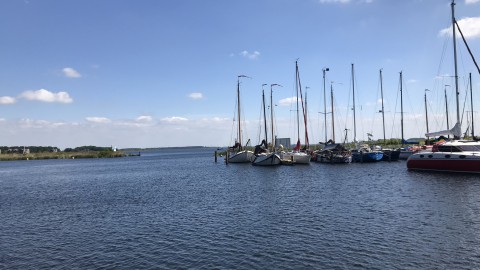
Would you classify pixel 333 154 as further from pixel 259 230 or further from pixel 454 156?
pixel 259 230

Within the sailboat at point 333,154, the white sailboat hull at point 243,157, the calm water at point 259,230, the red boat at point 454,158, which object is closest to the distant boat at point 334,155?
the sailboat at point 333,154

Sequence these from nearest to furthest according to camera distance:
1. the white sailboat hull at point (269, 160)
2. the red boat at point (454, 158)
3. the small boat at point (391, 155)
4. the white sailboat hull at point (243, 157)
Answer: the red boat at point (454, 158) → the white sailboat hull at point (269, 160) → the small boat at point (391, 155) → the white sailboat hull at point (243, 157)

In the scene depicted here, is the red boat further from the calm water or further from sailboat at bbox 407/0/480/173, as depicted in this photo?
the calm water

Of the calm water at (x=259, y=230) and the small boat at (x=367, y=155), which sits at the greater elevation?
the small boat at (x=367, y=155)

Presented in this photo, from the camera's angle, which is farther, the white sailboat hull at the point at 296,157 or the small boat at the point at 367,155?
the small boat at the point at 367,155

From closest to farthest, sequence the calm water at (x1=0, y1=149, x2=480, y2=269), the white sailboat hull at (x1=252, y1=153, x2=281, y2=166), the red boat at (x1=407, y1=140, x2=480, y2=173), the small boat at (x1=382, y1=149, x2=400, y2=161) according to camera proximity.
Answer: the calm water at (x1=0, y1=149, x2=480, y2=269) → the red boat at (x1=407, y1=140, x2=480, y2=173) → the white sailboat hull at (x1=252, y1=153, x2=281, y2=166) → the small boat at (x1=382, y1=149, x2=400, y2=161)

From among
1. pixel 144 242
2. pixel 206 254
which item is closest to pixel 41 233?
pixel 144 242

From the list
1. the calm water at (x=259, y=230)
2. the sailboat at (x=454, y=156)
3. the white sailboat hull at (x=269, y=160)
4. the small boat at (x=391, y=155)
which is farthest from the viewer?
the small boat at (x=391, y=155)

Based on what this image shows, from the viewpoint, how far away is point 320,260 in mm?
16391

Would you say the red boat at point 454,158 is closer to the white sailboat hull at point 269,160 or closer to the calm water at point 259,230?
the calm water at point 259,230

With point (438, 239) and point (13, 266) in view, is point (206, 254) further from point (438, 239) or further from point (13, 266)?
point (438, 239)

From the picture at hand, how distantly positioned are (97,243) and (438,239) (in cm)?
1857

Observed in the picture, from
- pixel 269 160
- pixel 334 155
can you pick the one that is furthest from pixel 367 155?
pixel 269 160

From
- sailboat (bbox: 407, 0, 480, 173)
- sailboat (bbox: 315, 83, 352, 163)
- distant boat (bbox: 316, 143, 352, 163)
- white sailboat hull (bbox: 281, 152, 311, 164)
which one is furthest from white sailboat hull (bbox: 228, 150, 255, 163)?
sailboat (bbox: 407, 0, 480, 173)
